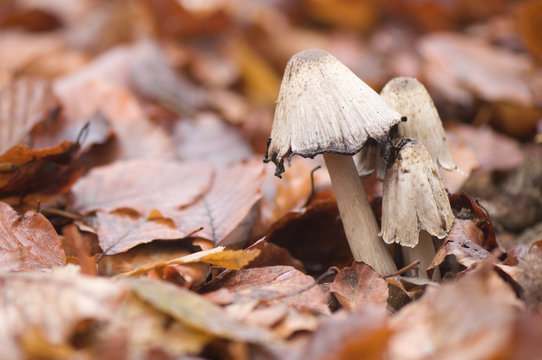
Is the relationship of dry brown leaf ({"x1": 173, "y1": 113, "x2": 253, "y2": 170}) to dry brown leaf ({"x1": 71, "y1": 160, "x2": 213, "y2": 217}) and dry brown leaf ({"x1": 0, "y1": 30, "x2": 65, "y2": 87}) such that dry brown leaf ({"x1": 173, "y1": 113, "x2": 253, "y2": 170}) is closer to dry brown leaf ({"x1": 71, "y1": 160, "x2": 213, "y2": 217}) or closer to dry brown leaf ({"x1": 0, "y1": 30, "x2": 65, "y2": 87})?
dry brown leaf ({"x1": 71, "y1": 160, "x2": 213, "y2": 217})

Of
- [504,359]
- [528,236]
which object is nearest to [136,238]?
[504,359]

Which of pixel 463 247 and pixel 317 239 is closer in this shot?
pixel 463 247

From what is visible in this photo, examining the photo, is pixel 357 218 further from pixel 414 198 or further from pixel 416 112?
pixel 416 112

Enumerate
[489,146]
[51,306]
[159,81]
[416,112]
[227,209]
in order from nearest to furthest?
1. [51,306]
2. [416,112]
3. [227,209]
4. [489,146]
5. [159,81]

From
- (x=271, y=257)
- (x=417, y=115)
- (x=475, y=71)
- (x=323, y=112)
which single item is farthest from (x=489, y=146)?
(x=323, y=112)

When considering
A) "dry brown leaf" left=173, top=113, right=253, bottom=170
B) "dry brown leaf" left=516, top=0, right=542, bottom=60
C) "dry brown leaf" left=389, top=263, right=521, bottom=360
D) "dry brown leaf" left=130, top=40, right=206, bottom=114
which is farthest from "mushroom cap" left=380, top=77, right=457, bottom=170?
"dry brown leaf" left=130, top=40, right=206, bottom=114

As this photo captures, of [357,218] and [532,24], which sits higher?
[532,24]

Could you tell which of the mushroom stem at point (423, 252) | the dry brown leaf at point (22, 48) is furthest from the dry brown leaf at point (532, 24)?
the dry brown leaf at point (22, 48)
